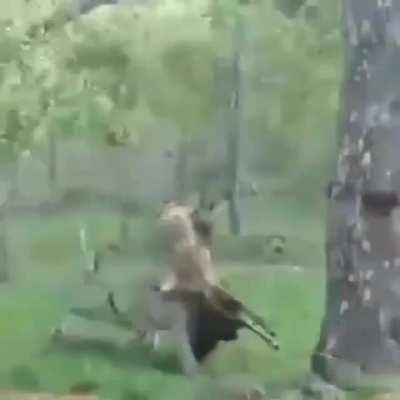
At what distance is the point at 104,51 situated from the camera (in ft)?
6.04

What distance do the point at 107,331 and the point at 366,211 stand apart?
0.49 metres

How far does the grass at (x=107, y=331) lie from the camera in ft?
5.99

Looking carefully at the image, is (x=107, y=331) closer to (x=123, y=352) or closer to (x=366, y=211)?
(x=123, y=352)

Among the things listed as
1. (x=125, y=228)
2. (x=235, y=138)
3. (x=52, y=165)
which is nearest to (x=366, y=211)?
(x=235, y=138)

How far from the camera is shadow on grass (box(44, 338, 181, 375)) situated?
1845mm

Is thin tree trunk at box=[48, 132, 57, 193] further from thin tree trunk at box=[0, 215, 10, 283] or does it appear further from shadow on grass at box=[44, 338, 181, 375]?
shadow on grass at box=[44, 338, 181, 375]

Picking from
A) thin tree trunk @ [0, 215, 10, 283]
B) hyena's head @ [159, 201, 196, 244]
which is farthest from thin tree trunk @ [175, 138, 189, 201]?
thin tree trunk @ [0, 215, 10, 283]

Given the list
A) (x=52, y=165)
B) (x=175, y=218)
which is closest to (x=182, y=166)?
(x=175, y=218)

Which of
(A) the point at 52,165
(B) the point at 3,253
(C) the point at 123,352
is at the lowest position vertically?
(C) the point at 123,352

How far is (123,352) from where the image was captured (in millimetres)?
1852

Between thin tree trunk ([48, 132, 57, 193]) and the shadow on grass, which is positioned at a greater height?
thin tree trunk ([48, 132, 57, 193])

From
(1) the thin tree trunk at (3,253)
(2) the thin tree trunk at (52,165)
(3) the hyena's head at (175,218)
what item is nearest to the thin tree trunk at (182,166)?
(3) the hyena's head at (175,218)

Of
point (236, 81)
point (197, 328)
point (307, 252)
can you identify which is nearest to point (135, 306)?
point (197, 328)

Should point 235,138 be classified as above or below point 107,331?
above
